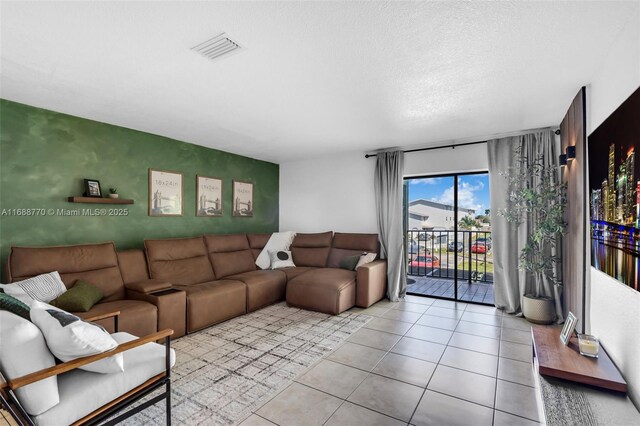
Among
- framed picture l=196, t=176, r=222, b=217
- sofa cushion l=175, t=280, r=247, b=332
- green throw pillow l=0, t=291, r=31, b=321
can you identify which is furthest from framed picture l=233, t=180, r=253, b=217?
green throw pillow l=0, t=291, r=31, b=321

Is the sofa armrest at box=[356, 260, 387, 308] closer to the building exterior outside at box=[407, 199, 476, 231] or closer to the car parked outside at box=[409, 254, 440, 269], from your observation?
the building exterior outside at box=[407, 199, 476, 231]

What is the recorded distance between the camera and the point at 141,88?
8.83 feet

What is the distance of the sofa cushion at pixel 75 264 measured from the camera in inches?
109

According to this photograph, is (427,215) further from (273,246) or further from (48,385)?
(48,385)

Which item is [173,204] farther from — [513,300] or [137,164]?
[513,300]

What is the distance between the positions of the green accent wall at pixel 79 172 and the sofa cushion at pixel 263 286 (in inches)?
47.0

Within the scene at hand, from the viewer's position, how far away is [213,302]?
142 inches

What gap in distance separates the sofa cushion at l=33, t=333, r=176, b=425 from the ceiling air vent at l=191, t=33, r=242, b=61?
6.65ft

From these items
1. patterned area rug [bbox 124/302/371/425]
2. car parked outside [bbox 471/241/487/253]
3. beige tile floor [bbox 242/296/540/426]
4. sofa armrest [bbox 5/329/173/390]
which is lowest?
patterned area rug [bbox 124/302/371/425]

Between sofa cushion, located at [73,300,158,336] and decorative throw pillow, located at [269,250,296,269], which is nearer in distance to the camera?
sofa cushion, located at [73,300,158,336]

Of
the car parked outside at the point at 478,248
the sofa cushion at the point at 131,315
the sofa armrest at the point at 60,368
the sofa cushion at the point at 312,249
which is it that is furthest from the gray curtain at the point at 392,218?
the sofa armrest at the point at 60,368

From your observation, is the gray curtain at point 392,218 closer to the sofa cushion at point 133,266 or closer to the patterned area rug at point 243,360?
the patterned area rug at point 243,360

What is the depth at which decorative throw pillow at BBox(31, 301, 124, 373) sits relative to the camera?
1.45 m

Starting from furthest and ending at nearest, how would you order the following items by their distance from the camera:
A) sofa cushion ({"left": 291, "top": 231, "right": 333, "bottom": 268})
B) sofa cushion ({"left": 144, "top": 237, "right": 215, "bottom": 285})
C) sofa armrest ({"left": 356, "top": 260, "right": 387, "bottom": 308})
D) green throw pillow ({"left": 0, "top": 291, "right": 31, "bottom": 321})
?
sofa cushion ({"left": 291, "top": 231, "right": 333, "bottom": 268}) < sofa armrest ({"left": 356, "top": 260, "right": 387, "bottom": 308}) < sofa cushion ({"left": 144, "top": 237, "right": 215, "bottom": 285}) < green throw pillow ({"left": 0, "top": 291, "right": 31, "bottom": 321})
